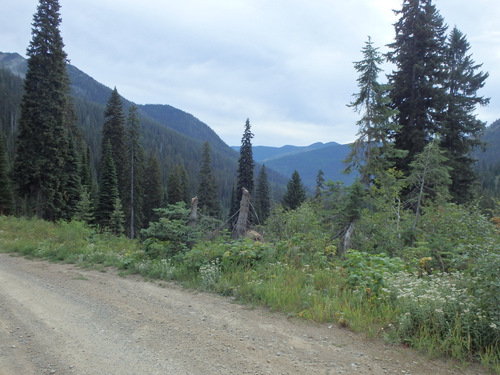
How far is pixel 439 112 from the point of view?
14070 millimetres

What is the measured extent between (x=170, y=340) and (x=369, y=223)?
23.3 ft

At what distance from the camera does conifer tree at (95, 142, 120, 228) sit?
29500 mm

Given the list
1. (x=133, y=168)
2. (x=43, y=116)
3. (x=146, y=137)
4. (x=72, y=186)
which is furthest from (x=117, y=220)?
(x=146, y=137)

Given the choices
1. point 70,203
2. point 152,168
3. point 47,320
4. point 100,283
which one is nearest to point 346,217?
point 100,283

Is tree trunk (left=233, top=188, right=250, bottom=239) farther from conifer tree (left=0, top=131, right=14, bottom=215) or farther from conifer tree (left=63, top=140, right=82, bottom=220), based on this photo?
conifer tree (left=0, top=131, right=14, bottom=215)

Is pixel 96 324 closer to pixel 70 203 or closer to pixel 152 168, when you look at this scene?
pixel 70 203

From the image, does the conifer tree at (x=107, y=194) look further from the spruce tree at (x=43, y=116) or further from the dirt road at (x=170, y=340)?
the dirt road at (x=170, y=340)

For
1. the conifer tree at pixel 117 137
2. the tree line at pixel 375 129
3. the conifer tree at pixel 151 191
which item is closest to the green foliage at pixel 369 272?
the tree line at pixel 375 129

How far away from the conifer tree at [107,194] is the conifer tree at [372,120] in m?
24.9

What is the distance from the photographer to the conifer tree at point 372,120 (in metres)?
12.8

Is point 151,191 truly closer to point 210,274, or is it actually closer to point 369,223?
point 369,223

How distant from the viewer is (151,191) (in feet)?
143

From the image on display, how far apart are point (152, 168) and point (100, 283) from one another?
40.1m

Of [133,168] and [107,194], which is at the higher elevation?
[133,168]
